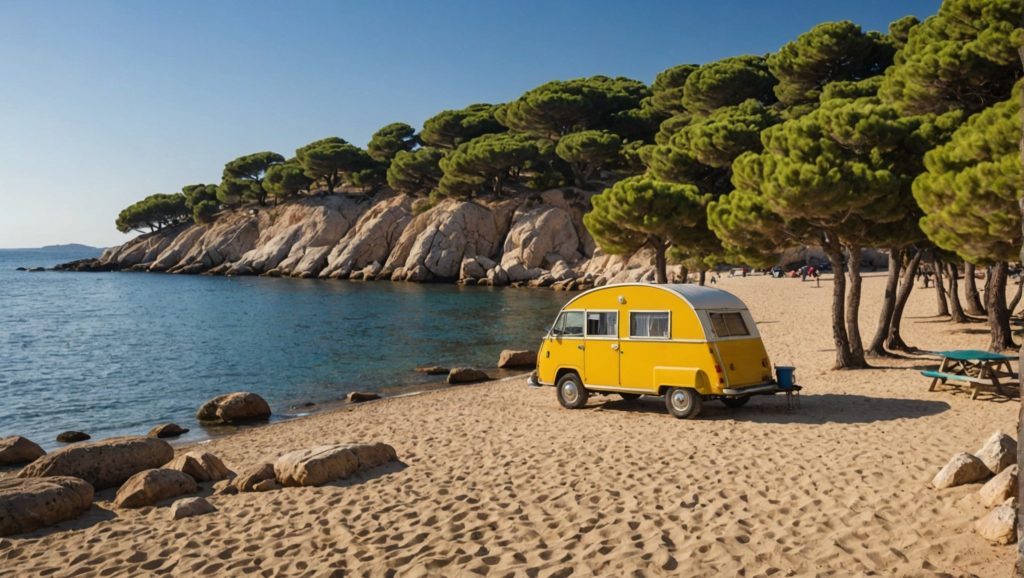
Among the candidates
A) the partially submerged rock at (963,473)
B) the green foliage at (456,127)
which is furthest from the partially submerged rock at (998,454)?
the green foliage at (456,127)

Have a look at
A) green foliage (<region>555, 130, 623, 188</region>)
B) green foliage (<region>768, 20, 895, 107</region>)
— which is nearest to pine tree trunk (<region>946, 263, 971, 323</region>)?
green foliage (<region>768, 20, 895, 107</region>)

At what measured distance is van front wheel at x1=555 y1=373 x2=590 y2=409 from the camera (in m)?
15.3

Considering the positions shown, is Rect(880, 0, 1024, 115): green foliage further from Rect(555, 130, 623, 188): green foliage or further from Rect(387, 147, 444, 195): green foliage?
Rect(387, 147, 444, 195): green foliage

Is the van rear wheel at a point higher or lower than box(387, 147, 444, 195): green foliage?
lower

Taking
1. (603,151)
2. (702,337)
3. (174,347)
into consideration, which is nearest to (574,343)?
(702,337)

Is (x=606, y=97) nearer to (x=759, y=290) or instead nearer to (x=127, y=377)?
(x=759, y=290)

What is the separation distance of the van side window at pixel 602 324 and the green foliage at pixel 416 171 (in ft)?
239

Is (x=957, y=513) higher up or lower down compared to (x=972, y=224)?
lower down

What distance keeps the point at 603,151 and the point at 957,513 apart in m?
67.6

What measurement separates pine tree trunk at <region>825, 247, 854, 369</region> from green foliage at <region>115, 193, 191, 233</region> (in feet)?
385

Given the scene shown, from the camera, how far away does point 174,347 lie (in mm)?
34062

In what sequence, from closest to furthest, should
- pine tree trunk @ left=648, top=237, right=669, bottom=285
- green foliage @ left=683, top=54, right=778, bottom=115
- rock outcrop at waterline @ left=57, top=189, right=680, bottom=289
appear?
1. pine tree trunk @ left=648, top=237, right=669, bottom=285
2. green foliage @ left=683, top=54, right=778, bottom=115
3. rock outcrop at waterline @ left=57, top=189, right=680, bottom=289

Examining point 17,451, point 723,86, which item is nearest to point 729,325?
point 17,451

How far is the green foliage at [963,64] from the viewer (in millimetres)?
18109
